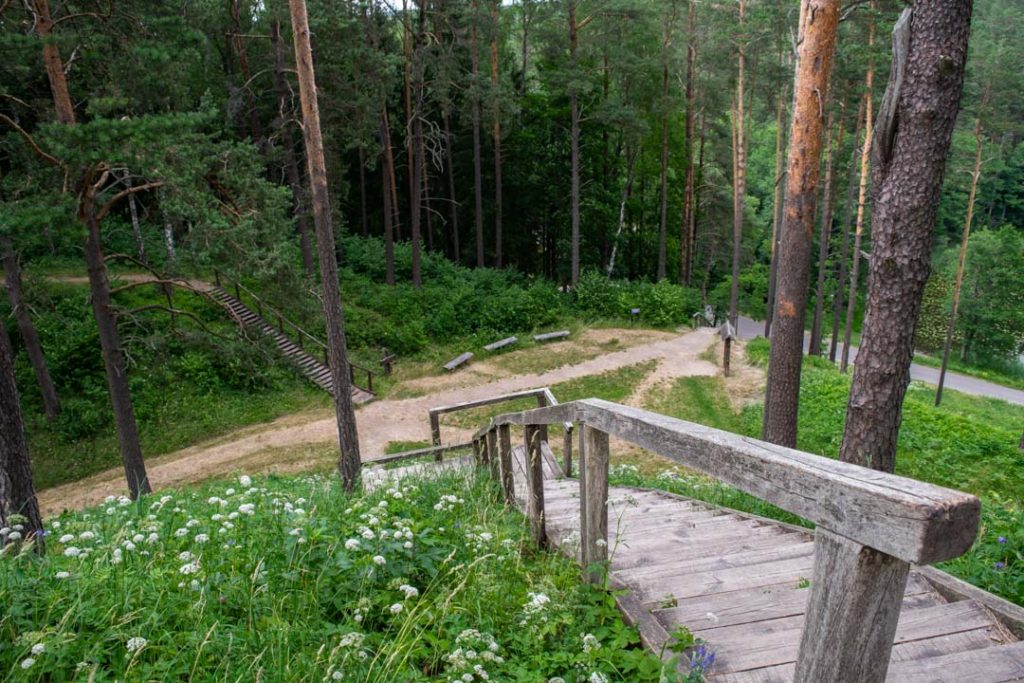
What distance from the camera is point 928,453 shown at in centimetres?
1233

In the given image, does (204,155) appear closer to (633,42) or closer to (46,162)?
(46,162)

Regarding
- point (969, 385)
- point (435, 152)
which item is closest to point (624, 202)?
point (435, 152)

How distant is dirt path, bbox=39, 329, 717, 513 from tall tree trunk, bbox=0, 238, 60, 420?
318 cm

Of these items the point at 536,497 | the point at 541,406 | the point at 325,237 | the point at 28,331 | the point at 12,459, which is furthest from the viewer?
the point at 28,331

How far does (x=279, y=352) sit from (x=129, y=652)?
59.6 ft

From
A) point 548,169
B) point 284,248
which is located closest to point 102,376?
point 284,248

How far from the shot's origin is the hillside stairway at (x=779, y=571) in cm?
125

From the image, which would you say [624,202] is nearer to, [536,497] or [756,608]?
[536,497]

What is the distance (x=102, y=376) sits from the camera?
16812mm

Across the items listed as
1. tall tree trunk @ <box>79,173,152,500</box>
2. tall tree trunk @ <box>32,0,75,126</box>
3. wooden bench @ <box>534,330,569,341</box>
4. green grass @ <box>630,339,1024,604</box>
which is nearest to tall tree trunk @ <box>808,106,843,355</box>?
green grass @ <box>630,339,1024,604</box>

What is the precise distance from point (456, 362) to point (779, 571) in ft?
55.1

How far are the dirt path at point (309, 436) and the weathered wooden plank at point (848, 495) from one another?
488 inches

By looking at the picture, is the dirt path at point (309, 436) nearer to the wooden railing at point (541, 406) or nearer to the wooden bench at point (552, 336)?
the wooden bench at point (552, 336)

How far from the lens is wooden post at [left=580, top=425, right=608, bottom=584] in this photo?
277 cm
